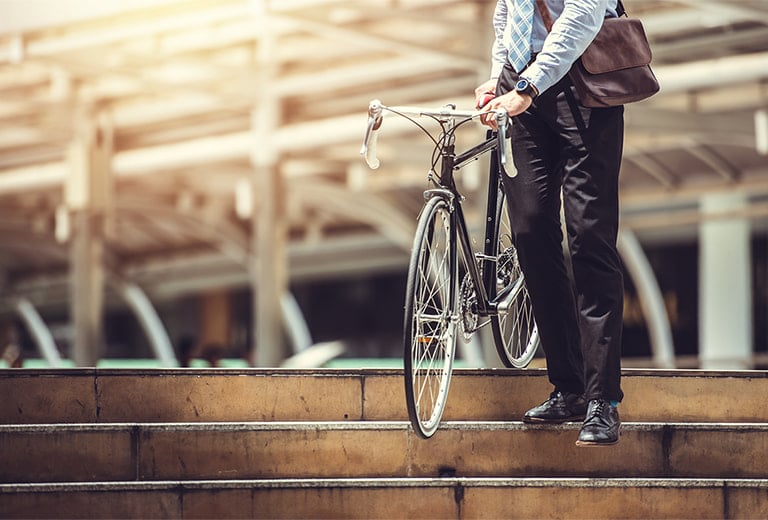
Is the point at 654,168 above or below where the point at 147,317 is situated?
above

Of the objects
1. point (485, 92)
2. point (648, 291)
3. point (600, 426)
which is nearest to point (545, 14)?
point (485, 92)

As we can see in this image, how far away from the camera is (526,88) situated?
15.2 feet

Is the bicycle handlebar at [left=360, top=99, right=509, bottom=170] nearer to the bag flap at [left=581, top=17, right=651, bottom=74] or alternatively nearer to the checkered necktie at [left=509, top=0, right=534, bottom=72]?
the checkered necktie at [left=509, top=0, right=534, bottom=72]

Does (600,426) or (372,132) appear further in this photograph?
(372,132)

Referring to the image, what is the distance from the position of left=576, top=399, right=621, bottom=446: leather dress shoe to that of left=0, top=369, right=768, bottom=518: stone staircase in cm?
35

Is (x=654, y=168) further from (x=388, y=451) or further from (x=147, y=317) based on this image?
(x=147, y=317)

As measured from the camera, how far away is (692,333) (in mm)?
26641

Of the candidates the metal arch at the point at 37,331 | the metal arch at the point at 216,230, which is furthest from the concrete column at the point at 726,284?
the metal arch at the point at 37,331

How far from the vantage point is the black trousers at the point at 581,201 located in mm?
4770

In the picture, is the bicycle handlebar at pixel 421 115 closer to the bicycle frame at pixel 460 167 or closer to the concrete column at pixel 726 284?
the bicycle frame at pixel 460 167

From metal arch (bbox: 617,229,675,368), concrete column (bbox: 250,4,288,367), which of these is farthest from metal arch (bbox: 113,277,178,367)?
concrete column (bbox: 250,4,288,367)

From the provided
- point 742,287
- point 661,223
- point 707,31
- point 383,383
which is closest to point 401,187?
point 661,223

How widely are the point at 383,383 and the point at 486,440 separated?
1.89 feet

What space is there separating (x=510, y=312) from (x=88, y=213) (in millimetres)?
15362
